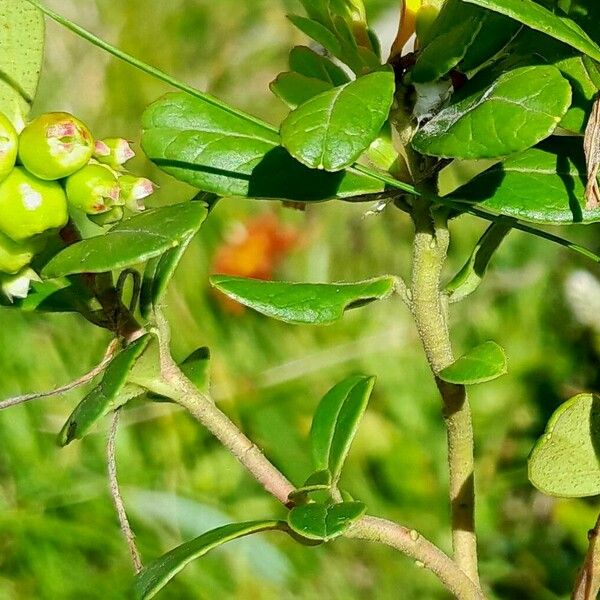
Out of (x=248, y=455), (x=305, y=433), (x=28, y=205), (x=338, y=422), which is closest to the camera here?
(x=28, y=205)

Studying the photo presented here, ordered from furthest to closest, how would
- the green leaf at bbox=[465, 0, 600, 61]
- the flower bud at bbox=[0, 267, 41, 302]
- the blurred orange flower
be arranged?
the blurred orange flower → the flower bud at bbox=[0, 267, 41, 302] → the green leaf at bbox=[465, 0, 600, 61]

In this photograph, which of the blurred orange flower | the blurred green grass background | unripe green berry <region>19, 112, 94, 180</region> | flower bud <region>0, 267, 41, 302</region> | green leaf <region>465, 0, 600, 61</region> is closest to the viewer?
green leaf <region>465, 0, 600, 61</region>

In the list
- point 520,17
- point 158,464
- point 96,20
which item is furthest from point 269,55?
point 520,17

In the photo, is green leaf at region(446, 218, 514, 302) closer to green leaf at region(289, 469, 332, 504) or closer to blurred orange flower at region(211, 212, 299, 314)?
green leaf at region(289, 469, 332, 504)

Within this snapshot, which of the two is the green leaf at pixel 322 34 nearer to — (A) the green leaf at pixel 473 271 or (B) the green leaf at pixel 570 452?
(A) the green leaf at pixel 473 271

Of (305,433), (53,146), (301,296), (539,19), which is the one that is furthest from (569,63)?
(305,433)

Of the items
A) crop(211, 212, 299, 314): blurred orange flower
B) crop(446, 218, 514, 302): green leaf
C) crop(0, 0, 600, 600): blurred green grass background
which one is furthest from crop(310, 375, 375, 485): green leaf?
crop(211, 212, 299, 314): blurred orange flower

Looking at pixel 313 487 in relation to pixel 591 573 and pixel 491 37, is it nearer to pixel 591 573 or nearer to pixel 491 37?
pixel 591 573

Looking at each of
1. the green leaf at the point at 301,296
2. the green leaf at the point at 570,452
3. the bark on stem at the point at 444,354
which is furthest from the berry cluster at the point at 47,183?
the green leaf at the point at 570,452
